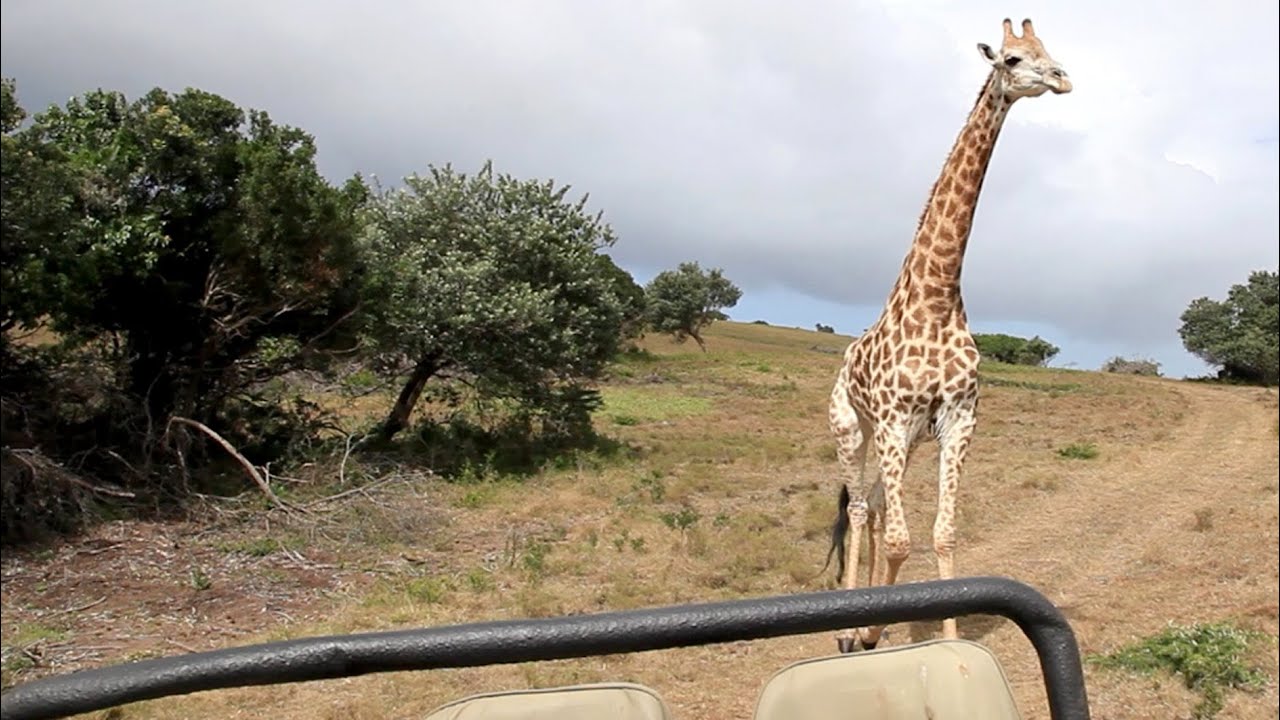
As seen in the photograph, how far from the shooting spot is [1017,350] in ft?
137

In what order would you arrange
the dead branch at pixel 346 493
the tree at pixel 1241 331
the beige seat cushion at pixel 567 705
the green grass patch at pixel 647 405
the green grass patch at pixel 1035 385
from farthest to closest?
the tree at pixel 1241 331
the green grass patch at pixel 1035 385
the green grass patch at pixel 647 405
the dead branch at pixel 346 493
the beige seat cushion at pixel 567 705

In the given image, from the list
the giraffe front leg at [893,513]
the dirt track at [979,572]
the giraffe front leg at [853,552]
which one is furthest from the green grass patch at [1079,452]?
the giraffe front leg at [893,513]

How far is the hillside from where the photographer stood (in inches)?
175

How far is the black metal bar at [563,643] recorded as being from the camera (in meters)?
0.88

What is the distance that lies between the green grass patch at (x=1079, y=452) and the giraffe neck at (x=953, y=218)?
888 centimetres

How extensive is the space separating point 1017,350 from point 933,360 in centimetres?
4085

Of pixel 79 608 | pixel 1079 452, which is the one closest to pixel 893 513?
pixel 79 608

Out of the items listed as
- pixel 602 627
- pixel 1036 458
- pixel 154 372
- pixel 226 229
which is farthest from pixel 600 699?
pixel 1036 458

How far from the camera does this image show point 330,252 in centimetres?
871

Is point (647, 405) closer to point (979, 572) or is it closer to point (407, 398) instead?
point (407, 398)

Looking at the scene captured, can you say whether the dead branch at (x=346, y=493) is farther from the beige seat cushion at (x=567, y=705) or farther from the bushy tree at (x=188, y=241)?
the beige seat cushion at (x=567, y=705)

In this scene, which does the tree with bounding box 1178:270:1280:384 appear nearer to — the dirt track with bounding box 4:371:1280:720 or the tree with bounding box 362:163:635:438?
the dirt track with bounding box 4:371:1280:720

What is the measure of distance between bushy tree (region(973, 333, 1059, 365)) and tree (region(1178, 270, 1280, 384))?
625 cm

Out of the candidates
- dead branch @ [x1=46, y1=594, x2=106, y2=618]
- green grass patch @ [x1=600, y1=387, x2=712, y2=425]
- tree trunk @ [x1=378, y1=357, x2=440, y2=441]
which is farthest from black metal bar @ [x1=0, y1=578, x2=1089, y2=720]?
green grass patch @ [x1=600, y1=387, x2=712, y2=425]
